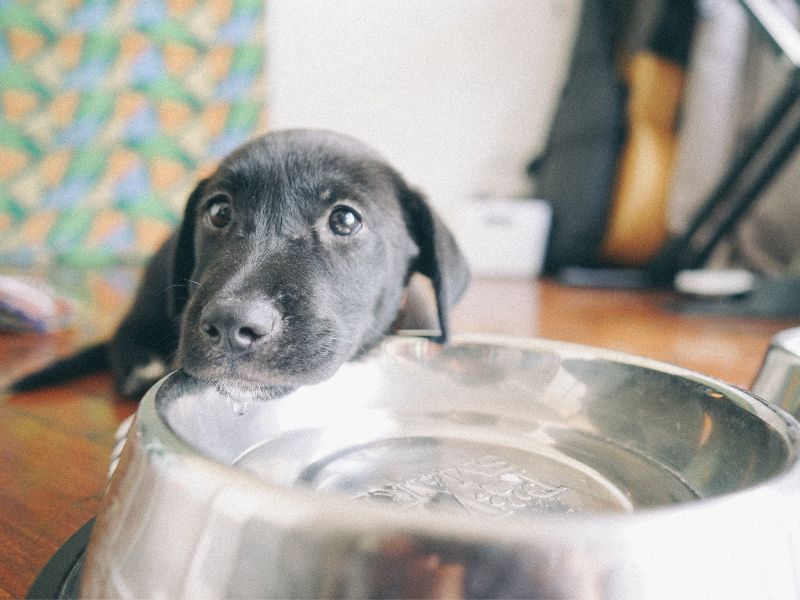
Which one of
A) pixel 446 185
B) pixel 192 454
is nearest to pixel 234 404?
pixel 192 454

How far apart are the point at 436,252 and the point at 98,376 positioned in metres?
0.94

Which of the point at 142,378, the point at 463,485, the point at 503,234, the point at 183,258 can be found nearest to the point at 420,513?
the point at 463,485

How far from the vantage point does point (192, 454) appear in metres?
0.43

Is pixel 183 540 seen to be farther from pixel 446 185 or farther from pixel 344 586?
pixel 446 185

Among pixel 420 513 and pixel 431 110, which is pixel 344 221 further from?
pixel 431 110

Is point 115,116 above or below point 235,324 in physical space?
below

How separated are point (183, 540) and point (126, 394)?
1060mm

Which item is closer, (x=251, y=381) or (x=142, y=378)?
(x=251, y=381)

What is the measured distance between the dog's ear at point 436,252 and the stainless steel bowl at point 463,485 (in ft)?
0.72

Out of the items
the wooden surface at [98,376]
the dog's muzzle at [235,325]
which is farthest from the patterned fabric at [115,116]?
the dog's muzzle at [235,325]

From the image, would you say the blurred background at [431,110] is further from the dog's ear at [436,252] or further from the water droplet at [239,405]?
the water droplet at [239,405]

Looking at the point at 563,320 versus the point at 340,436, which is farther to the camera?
the point at 563,320

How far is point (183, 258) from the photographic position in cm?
125

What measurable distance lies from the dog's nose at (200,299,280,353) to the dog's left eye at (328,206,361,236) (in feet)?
0.98
